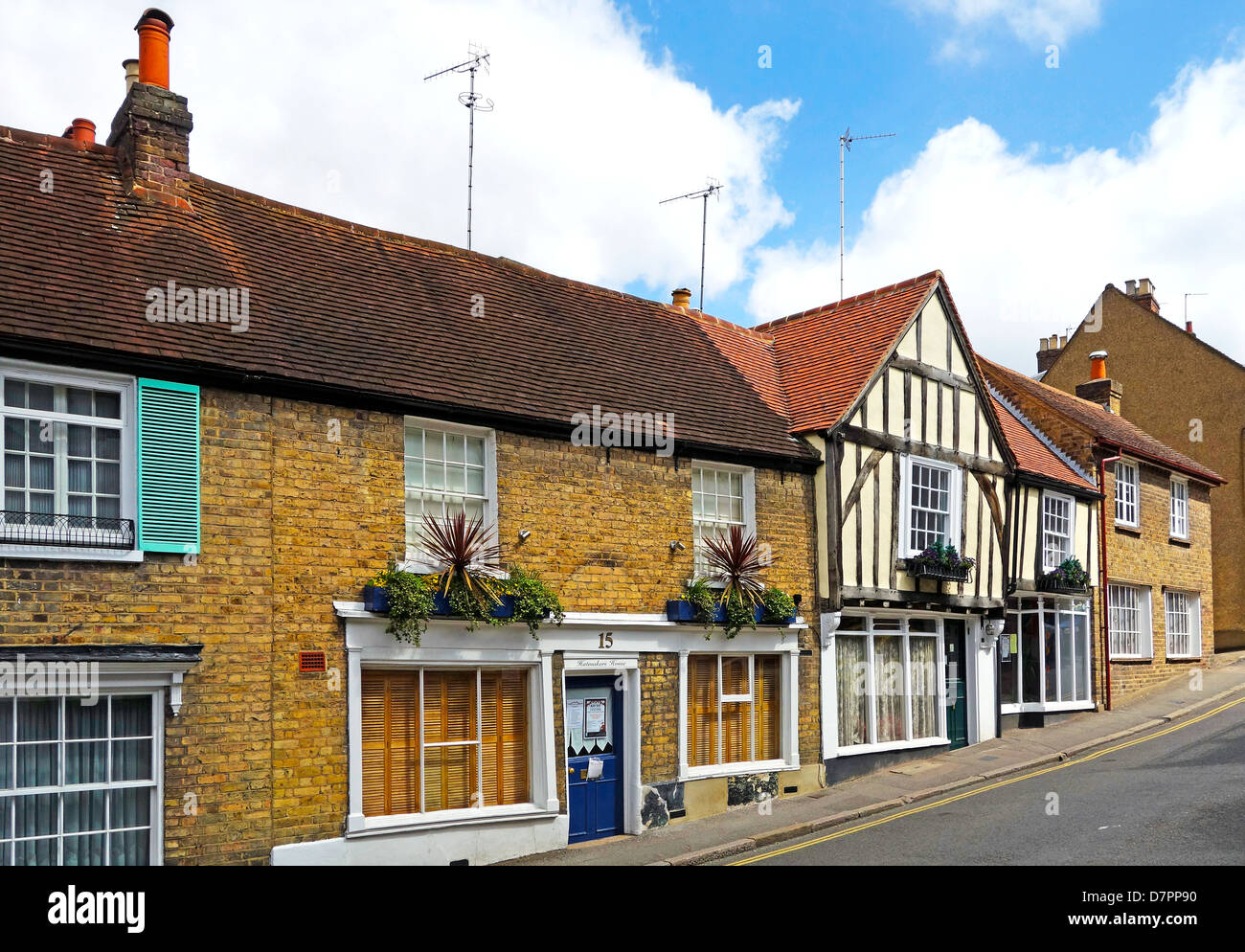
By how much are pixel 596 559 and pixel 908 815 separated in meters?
5.36

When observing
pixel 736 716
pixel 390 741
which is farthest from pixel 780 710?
pixel 390 741

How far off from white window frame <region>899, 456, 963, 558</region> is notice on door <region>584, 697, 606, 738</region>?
20.6 ft

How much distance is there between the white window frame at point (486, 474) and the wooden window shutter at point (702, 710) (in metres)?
3.84

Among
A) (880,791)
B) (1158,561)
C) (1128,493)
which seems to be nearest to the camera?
(880,791)

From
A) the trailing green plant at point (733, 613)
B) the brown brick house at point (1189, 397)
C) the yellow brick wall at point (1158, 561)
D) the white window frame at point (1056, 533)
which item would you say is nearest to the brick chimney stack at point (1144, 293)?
the brown brick house at point (1189, 397)

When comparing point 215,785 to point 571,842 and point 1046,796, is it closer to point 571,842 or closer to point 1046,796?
point 571,842

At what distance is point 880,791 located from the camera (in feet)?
56.3

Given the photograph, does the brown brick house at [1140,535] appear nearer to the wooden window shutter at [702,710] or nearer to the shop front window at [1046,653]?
the shop front window at [1046,653]

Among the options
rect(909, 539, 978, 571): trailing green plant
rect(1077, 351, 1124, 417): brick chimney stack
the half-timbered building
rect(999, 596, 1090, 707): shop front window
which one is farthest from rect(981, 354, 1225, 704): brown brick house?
rect(909, 539, 978, 571): trailing green plant

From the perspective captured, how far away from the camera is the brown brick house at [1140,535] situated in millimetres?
25281

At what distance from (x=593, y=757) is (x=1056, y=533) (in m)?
12.8

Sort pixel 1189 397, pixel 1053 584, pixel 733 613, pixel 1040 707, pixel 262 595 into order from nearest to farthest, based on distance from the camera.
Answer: pixel 262 595
pixel 733 613
pixel 1053 584
pixel 1040 707
pixel 1189 397

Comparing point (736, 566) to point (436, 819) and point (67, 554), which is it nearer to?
point (436, 819)

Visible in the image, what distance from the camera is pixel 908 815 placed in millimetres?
15586
